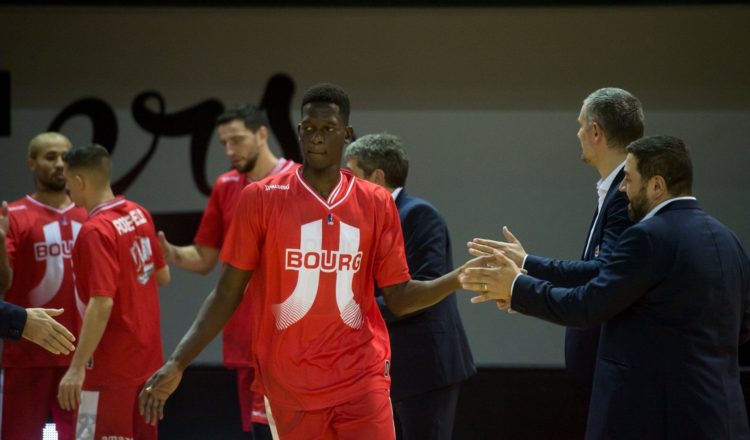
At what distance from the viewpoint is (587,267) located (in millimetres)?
3408

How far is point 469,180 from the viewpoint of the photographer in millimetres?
6723

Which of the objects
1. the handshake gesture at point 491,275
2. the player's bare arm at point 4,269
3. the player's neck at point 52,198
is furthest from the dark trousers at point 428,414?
the player's neck at point 52,198

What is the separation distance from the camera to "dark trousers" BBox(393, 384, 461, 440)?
408 cm

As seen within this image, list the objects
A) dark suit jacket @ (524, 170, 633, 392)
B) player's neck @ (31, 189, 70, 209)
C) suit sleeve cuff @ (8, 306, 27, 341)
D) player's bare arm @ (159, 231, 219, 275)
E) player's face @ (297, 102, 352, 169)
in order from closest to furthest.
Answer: player's face @ (297, 102, 352, 169), dark suit jacket @ (524, 170, 633, 392), suit sleeve cuff @ (8, 306, 27, 341), player's neck @ (31, 189, 70, 209), player's bare arm @ (159, 231, 219, 275)

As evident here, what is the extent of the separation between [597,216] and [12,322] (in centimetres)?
230

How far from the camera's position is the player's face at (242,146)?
538cm

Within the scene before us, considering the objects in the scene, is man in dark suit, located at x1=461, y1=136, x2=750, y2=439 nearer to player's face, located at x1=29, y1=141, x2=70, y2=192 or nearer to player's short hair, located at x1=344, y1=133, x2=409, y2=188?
player's short hair, located at x1=344, y1=133, x2=409, y2=188

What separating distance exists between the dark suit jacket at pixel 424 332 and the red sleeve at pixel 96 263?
4.28ft

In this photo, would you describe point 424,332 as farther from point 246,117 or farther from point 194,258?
point 246,117

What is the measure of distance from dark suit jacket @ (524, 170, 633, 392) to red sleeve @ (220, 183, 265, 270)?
1.03 m

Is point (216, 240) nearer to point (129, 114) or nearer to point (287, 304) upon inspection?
point (129, 114)

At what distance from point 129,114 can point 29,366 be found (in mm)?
2485

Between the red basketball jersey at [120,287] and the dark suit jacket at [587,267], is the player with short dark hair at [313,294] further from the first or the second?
the red basketball jersey at [120,287]

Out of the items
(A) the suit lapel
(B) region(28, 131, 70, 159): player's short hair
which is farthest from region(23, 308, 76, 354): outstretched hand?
(A) the suit lapel
